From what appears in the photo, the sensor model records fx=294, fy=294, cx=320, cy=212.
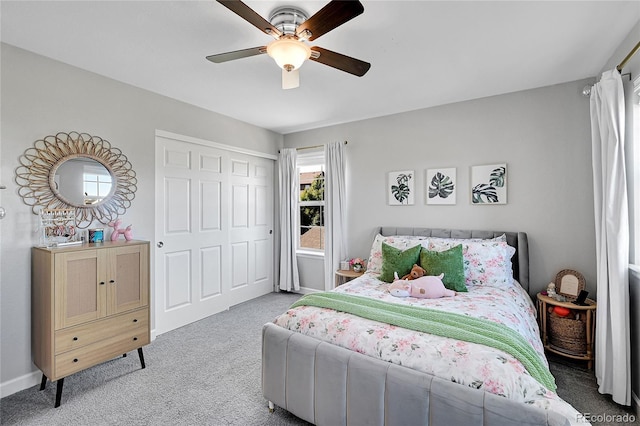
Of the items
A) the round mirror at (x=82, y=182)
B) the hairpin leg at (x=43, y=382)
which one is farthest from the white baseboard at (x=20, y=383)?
the round mirror at (x=82, y=182)

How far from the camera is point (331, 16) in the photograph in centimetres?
146

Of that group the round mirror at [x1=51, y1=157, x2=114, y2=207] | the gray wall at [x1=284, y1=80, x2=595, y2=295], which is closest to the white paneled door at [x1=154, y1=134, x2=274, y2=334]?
the round mirror at [x1=51, y1=157, x2=114, y2=207]

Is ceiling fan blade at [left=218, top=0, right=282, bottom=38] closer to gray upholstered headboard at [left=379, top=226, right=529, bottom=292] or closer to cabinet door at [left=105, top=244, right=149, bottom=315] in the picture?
cabinet door at [left=105, top=244, right=149, bottom=315]

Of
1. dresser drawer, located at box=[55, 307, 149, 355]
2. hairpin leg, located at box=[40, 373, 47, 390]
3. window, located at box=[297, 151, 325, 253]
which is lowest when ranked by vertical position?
hairpin leg, located at box=[40, 373, 47, 390]

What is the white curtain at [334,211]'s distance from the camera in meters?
4.13

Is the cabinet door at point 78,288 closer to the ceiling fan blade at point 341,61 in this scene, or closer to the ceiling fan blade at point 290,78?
the ceiling fan blade at point 290,78

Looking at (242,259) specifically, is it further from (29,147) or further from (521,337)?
(521,337)

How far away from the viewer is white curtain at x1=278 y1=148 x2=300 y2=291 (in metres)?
4.61

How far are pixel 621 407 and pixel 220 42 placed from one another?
151 inches

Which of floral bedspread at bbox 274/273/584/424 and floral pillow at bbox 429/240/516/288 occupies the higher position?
floral pillow at bbox 429/240/516/288

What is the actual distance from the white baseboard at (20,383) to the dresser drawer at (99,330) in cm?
54

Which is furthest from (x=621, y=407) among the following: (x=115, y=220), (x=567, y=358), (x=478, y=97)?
(x=115, y=220)

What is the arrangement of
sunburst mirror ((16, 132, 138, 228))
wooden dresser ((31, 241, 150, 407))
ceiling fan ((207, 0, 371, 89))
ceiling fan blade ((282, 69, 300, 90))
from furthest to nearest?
1. sunburst mirror ((16, 132, 138, 228))
2. wooden dresser ((31, 241, 150, 407))
3. ceiling fan blade ((282, 69, 300, 90))
4. ceiling fan ((207, 0, 371, 89))

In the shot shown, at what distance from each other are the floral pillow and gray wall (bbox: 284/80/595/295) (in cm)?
46
